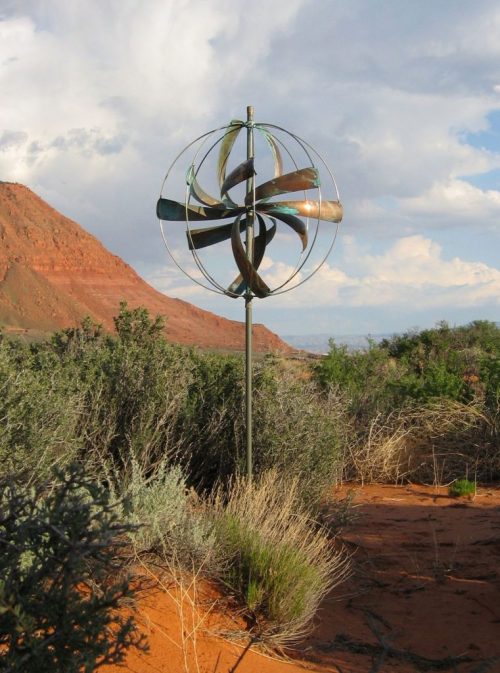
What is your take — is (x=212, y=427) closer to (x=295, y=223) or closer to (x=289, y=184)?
(x=295, y=223)

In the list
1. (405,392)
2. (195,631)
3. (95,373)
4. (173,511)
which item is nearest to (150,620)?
(195,631)

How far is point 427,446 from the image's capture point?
36.9 ft

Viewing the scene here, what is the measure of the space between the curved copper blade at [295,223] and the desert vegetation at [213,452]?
1.86 metres

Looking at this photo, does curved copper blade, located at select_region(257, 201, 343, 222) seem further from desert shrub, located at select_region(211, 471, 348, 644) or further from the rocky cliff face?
the rocky cliff face

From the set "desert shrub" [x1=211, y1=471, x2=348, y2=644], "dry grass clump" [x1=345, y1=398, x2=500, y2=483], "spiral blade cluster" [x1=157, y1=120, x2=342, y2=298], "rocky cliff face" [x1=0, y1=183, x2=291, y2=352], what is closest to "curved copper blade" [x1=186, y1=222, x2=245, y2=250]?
"spiral blade cluster" [x1=157, y1=120, x2=342, y2=298]

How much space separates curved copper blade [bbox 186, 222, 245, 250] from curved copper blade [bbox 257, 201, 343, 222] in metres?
0.38

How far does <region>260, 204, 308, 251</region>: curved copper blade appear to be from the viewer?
24.0ft

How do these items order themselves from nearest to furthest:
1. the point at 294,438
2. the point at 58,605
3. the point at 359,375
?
the point at 58,605, the point at 294,438, the point at 359,375

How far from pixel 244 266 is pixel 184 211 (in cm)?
85

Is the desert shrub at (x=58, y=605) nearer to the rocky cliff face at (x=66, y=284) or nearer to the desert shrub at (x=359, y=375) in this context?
the desert shrub at (x=359, y=375)

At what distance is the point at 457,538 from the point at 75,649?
18.8ft

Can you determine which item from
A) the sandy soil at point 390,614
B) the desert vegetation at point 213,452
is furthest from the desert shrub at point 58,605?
the sandy soil at point 390,614

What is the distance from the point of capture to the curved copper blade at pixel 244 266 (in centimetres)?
698

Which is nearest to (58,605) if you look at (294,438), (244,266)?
(244,266)
